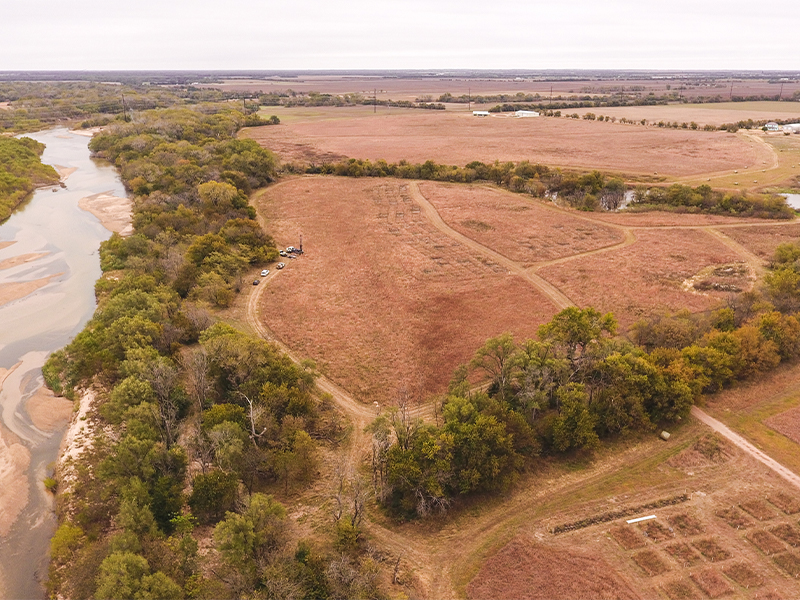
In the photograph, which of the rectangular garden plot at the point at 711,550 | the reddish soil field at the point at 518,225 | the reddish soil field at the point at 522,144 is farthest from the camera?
the reddish soil field at the point at 522,144

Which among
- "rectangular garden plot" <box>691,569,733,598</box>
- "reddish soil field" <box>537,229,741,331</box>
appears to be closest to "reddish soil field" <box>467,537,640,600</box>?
"rectangular garden plot" <box>691,569,733,598</box>

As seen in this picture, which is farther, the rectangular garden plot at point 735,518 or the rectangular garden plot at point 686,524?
the rectangular garden plot at point 735,518

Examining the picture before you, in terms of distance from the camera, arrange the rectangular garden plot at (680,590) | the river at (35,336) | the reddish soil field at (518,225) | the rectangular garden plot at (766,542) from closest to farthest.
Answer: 1. the rectangular garden plot at (680,590)
2. the rectangular garden plot at (766,542)
3. the river at (35,336)
4. the reddish soil field at (518,225)

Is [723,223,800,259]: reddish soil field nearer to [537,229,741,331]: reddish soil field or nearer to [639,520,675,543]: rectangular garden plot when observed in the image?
[537,229,741,331]: reddish soil field

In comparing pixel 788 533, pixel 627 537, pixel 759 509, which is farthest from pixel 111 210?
pixel 788 533

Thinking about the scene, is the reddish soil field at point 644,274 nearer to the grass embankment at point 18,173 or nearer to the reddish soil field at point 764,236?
the reddish soil field at point 764,236

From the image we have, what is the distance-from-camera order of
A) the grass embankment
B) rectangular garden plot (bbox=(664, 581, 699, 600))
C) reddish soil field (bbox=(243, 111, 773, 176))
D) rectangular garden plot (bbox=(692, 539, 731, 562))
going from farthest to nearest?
reddish soil field (bbox=(243, 111, 773, 176))
the grass embankment
rectangular garden plot (bbox=(692, 539, 731, 562))
rectangular garden plot (bbox=(664, 581, 699, 600))

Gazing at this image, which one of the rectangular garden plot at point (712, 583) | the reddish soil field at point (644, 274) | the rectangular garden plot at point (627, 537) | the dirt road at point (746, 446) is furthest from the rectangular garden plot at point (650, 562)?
the reddish soil field at point (644, 274)
